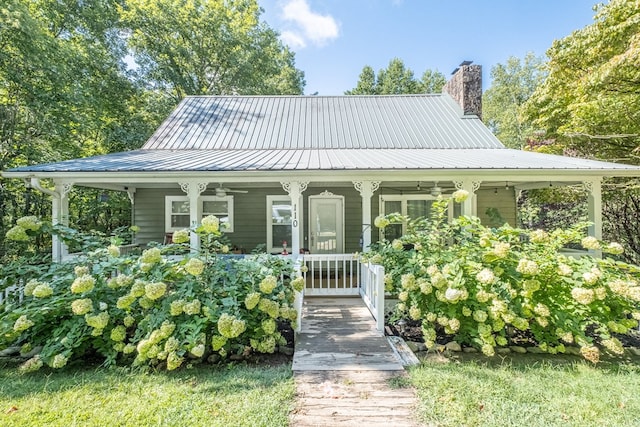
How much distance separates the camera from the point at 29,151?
10.5 metres

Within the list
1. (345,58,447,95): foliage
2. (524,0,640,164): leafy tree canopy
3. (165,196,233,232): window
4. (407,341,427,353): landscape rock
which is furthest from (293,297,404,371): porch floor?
(345,58,447,95): foliage

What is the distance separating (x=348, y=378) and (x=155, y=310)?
7.70ft

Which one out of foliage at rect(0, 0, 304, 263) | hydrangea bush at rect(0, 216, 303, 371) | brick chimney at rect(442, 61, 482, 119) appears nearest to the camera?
hydrangea bush at rect(0, 216, 303, 371)

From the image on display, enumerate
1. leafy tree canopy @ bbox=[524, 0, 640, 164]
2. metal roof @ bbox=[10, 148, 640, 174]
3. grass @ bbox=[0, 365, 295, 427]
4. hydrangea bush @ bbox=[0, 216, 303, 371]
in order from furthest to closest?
leafy tree canopy @ bbox=[524, 0, 640, 164], metal roof @ bbox=[10, 148, 640, 174], hydrangea bush @ bbox=[0, 216, 303, 371], grass @ bbox=[0, 365, 295, 427]

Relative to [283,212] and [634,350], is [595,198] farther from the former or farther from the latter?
[283,212]

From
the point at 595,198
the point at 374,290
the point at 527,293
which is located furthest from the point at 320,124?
the point at 527,293

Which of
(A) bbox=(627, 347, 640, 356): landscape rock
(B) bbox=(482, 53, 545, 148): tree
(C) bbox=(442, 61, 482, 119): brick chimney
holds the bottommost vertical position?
(A) bbox=(627, 347, 640, 356): landscape rock

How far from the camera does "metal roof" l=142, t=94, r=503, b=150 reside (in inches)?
336

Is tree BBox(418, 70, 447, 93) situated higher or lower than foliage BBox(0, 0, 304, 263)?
higher

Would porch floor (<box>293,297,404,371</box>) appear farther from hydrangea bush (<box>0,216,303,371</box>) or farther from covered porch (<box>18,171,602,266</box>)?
covered porch (<box>18,171,602,266</box>)

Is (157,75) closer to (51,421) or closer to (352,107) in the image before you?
(352,107)

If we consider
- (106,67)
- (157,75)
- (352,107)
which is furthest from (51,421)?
(157,75)

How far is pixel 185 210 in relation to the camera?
866 cm

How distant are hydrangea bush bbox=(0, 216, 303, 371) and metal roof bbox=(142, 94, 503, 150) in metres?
5.19
